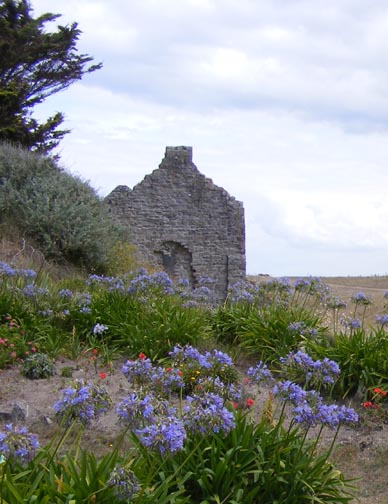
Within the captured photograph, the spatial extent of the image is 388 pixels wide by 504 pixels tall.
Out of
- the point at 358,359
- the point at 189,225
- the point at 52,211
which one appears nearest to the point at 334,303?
the point at 358,359

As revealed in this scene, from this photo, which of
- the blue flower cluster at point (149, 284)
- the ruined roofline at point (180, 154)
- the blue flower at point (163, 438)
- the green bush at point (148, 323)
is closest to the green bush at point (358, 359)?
the green bush at point (148, 323)

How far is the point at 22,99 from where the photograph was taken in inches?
885

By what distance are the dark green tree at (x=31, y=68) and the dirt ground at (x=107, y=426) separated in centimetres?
1478

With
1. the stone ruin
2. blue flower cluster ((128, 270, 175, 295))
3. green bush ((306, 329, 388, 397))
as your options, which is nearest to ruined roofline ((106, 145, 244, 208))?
the stone ruin

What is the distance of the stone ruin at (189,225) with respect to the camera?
72.7 feet

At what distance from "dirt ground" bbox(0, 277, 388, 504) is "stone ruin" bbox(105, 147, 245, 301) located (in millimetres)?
13487

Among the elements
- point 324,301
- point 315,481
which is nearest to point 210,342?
point 324,301

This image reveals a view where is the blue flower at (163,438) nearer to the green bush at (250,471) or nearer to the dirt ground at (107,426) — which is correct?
the green bush at (250,471)

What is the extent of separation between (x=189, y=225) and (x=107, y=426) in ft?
52.0

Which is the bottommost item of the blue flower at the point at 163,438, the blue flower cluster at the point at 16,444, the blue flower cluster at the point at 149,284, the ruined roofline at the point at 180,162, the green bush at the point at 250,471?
the green bush at the point at 250,471

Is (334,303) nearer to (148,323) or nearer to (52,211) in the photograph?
(148,323)

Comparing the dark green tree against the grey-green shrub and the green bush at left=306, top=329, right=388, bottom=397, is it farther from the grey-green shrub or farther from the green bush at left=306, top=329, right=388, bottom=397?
the green bush at left=306, top=329, right=388, bottom=397

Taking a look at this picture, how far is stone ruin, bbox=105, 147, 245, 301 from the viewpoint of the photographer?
22172mm

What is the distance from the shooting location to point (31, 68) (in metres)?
23.2
